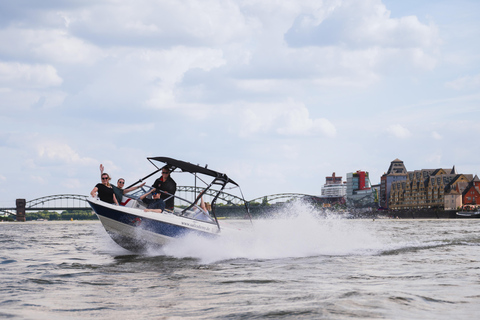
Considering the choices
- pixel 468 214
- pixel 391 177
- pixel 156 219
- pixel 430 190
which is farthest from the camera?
pixel 391 177

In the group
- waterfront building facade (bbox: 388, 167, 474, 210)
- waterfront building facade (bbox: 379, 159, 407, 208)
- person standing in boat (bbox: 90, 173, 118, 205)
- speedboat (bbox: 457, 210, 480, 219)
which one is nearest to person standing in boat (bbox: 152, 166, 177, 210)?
person standing in boat (bbox: 90, 173, 118, 205)

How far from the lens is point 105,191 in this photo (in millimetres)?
15867

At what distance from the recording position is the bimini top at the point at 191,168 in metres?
16.2

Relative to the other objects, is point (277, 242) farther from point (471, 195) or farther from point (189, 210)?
point (471, 195)

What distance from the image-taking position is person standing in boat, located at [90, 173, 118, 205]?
15.9 meters

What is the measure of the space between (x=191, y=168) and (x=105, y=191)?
2.69 m

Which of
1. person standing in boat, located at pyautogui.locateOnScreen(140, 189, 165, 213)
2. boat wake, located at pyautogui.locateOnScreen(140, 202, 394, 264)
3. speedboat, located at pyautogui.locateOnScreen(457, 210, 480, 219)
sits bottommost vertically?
speedboat, located at pyautogui.locateOnScreen(457, 210, 480, 219)

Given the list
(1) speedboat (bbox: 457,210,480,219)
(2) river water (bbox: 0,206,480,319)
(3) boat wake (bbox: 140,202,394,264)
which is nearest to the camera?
(2) river water (bbox: 0,206,480,319)

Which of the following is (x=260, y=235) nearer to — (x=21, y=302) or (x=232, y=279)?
(x=232, y=279)

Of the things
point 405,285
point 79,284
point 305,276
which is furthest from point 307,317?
point 79,284

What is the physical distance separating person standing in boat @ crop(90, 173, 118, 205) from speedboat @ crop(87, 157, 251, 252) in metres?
0.19

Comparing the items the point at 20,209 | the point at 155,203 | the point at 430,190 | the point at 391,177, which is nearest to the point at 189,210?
the point at 155,203

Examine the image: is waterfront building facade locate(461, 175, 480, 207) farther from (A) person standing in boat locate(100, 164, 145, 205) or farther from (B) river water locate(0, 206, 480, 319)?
(A) person standing in boat locate(100, 164, 145, 205)

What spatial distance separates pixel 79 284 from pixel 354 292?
17.9 ft
